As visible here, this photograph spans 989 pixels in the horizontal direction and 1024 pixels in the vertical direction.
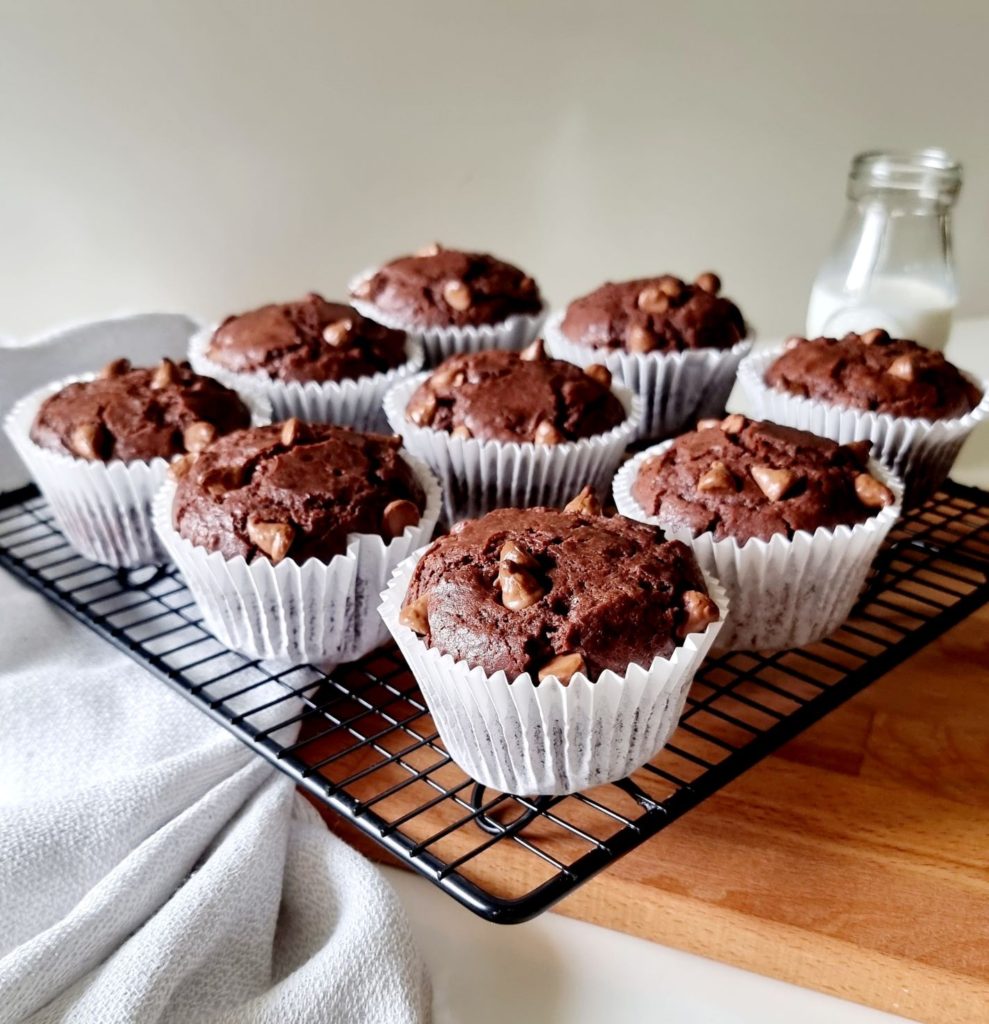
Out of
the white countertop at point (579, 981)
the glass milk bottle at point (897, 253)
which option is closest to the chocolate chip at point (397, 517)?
the white countertop at point (579, 981)

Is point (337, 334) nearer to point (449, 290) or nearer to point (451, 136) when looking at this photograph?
point (449, 290)

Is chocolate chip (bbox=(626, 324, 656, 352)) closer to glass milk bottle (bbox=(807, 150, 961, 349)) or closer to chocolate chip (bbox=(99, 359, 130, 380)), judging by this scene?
glass milk bottle (bbox=(807, 150, 961, 349))

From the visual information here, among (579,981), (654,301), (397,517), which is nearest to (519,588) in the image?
(397,517)

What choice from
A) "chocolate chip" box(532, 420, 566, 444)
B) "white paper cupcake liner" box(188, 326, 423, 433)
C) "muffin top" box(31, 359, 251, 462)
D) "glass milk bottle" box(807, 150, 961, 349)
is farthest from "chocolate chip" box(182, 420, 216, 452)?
"glass milk bottle" box(807, 150, 961, 349)

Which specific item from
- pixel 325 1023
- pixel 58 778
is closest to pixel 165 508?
pixel 58 778

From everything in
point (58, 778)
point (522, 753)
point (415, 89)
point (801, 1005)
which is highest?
point (415, 89)

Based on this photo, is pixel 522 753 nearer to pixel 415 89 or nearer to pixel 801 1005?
pixel 801 1005
